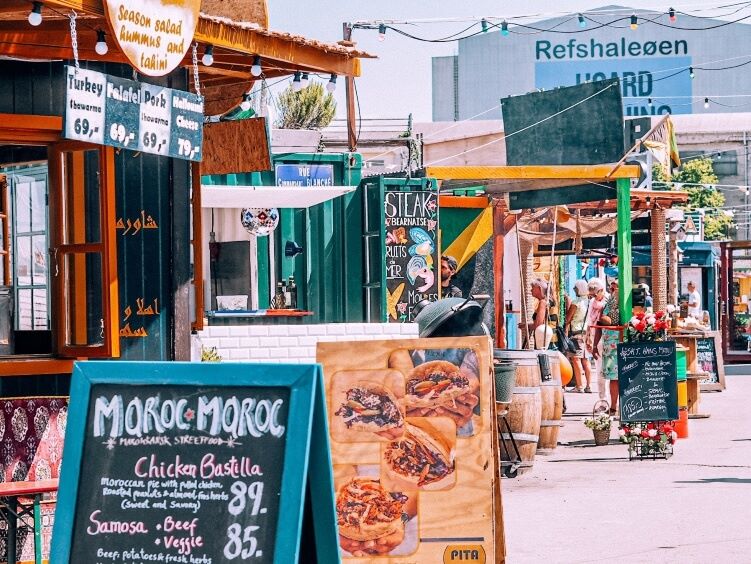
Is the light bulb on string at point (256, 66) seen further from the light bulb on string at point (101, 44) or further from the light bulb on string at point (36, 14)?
the light bulb on string at point (36, 14)

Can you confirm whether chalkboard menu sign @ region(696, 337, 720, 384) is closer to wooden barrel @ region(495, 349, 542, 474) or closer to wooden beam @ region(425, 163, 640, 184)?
wooden beam @ region(425, 163, 640, 184)

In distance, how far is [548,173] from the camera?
1645 cm

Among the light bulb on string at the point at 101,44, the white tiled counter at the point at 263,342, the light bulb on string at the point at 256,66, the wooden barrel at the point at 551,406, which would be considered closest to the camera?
the light bulb on string at the point at 101,44

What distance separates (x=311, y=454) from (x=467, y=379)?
7.17ft

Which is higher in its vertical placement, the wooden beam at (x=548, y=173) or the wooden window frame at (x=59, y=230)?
the wooden beam at (x=548, y=173)

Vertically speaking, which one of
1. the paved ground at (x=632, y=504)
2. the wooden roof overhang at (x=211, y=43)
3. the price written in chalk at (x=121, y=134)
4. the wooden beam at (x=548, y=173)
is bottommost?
the paved ground at (x=632, y=504)

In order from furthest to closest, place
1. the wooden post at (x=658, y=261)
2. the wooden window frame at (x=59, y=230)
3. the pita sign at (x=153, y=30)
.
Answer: the wooden post at (x=658, y=261), the wooden window frame at (x=59, y=230), the pita sign at (x=153, y=30)

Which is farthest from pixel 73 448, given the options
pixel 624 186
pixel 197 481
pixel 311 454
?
pixel 624 186

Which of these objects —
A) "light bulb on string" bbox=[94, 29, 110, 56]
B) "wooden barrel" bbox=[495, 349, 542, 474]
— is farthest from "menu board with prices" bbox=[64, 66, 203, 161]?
"wooden barrel" bbox=[495, 349, 542, 474]

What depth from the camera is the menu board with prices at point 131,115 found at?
292 inches

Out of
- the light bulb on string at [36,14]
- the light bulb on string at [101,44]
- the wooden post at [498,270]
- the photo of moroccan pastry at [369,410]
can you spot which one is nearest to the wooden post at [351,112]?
the wooden post at [498,270]

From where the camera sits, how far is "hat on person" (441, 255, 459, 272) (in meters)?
19.2

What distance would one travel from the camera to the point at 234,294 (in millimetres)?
17594

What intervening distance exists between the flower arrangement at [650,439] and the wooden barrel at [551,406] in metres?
0.77
